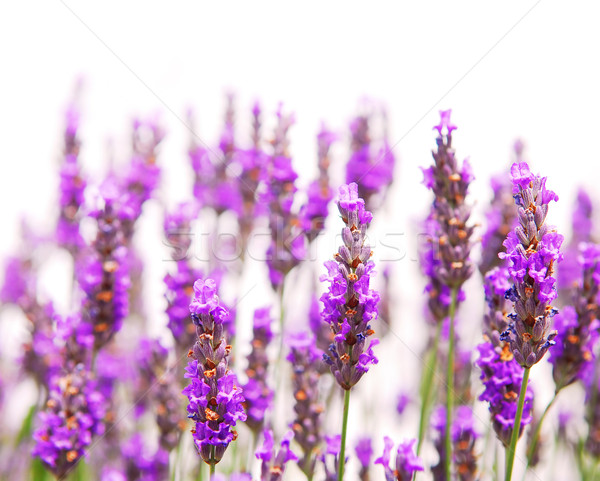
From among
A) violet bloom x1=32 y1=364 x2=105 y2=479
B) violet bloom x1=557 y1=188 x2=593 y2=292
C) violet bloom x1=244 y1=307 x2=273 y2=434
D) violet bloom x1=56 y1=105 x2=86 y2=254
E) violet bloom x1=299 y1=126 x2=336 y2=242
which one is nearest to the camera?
violet bloom x1=32 y1=364 x2=105 y2=479

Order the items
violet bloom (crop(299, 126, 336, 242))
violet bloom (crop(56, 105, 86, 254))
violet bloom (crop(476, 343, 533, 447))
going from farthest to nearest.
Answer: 1. violet bloom (crop(56, 105, 86, 254))
2. violet bloom (crop(299, 126, 336, 242))
3. violet bloom (crop(476, 343, 533, 447))

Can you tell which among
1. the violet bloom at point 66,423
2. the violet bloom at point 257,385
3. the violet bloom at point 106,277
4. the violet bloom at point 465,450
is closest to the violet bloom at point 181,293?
the violet bloom at point 106,277

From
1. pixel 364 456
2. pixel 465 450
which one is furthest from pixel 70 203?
pixel 465 450

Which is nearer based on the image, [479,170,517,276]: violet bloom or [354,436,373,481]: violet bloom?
[354,436,373,481]: violet bloom

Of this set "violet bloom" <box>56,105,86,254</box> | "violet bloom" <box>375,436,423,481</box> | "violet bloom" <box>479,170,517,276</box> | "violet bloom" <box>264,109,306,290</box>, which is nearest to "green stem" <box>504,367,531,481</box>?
"violet bloom" <box>375,436,423,481</box>

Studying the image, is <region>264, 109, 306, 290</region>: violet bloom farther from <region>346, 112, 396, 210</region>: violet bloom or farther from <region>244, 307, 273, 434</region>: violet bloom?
<region>244, 307, 273, 434</region>: violet bloom

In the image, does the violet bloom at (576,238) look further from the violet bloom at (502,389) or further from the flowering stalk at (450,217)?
the violet bloom at (502,389)

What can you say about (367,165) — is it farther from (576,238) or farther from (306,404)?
A: (306,404)

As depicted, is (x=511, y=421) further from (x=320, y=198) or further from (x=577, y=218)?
(x=577, y=218)
